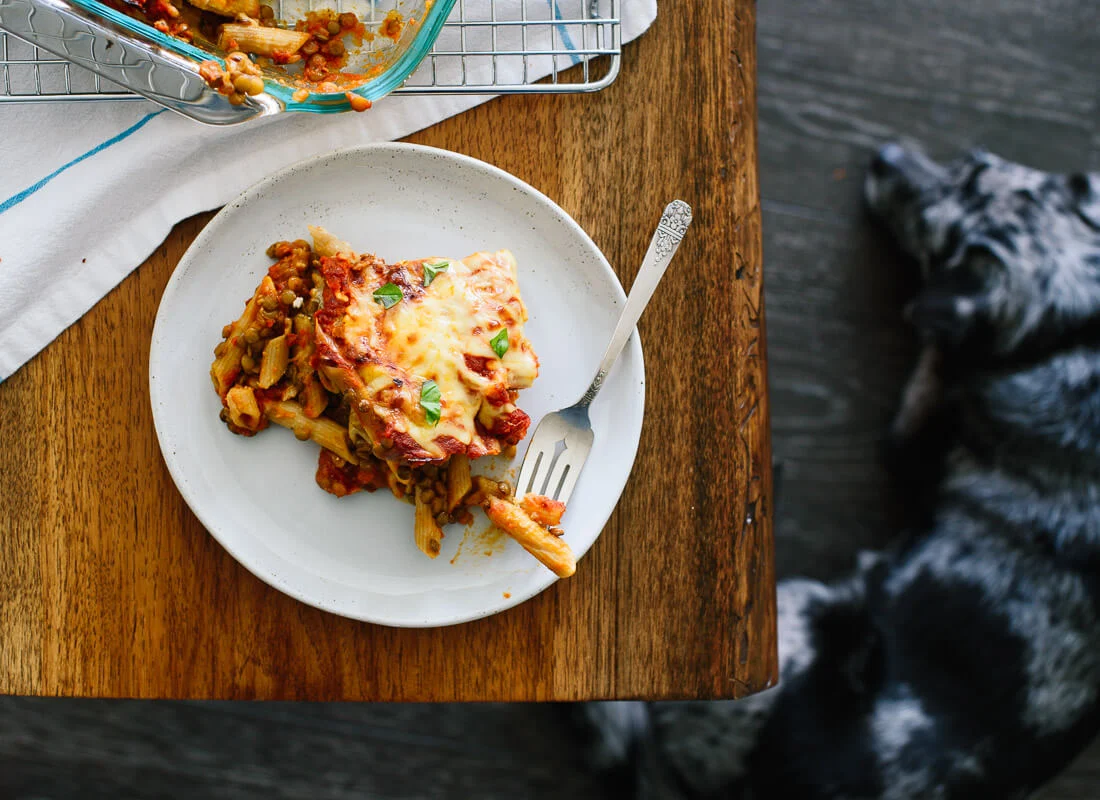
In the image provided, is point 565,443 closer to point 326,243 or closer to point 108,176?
point 326,243

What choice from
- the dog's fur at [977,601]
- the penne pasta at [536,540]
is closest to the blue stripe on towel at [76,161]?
the penne pasta at [536,540]

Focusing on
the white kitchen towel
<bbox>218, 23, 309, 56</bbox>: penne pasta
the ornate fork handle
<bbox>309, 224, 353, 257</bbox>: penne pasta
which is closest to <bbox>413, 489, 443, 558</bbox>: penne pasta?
the ornate fork handle

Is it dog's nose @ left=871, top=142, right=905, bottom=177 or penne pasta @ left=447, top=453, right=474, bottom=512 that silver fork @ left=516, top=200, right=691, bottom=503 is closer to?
penne pasta @ left=447, top=453, right=474, bottom=512

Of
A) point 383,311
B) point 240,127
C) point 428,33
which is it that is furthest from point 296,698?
point 428,33

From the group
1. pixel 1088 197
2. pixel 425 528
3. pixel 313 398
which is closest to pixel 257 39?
pixel 313 398

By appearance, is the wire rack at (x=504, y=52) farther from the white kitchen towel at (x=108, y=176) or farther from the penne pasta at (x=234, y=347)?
the penne pasta at (x=234, y=347)

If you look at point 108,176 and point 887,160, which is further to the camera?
point 887,160
